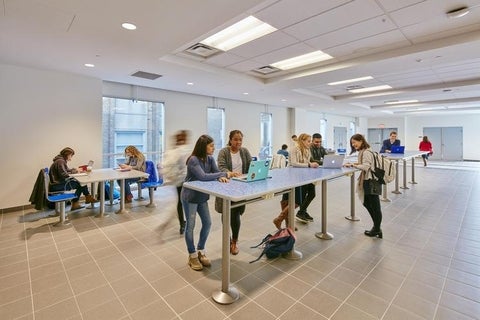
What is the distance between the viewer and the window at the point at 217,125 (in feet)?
28.4

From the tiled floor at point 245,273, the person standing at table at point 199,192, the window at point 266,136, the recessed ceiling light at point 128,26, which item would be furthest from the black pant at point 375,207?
the window at point 266,136

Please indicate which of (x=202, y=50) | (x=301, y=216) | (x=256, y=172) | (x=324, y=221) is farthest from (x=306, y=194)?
(x=202, y=50)

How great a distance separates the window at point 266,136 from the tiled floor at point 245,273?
6445mm

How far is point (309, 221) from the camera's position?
4.27 meters

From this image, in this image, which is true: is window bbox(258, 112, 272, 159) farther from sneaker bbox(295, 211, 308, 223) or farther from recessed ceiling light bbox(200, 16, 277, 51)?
recessed ceiling light bbox(200, 16, 277, 51)

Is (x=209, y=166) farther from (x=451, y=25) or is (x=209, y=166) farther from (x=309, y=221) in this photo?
(x=451, y=25)

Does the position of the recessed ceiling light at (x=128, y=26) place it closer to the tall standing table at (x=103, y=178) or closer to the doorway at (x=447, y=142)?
the tall standing table at (x=103, y=178)

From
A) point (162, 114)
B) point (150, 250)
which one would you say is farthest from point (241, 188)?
point (162, 114)

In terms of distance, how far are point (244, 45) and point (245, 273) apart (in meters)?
3.38

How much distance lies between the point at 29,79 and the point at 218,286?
5.55 m

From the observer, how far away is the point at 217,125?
350 inches

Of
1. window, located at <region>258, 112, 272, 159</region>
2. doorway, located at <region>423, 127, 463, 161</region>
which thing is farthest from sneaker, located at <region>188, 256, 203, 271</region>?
doorway, located at <region>423, 127, 463, 161</region>

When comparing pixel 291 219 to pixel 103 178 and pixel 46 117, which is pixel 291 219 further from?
pixel 46 117

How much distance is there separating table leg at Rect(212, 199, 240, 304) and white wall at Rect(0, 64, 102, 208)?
496 cm
